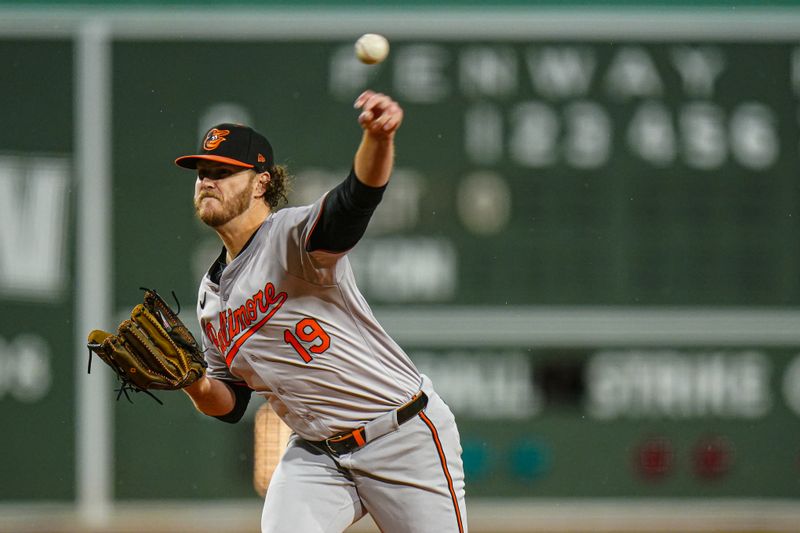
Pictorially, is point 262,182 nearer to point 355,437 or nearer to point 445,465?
point 355,437

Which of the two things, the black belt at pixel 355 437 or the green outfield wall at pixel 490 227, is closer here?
the black belt at pixel 355 437

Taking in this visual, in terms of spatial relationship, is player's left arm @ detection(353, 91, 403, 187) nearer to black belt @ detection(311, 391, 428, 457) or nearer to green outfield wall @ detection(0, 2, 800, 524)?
black belt @ detection(311, 391, 428, 457)

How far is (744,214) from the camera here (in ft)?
19.9

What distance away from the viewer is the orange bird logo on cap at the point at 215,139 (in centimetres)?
306

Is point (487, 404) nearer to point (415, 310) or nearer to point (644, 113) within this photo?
point (415, 310)

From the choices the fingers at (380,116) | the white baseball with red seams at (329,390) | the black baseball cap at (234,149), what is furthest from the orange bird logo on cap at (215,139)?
A: the fingers at (380,116)

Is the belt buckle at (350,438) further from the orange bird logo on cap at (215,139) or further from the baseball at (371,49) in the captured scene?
the baseball at (371,49)

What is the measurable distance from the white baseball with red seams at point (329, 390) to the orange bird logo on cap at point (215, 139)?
24 cm

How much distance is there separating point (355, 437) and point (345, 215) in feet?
2.39

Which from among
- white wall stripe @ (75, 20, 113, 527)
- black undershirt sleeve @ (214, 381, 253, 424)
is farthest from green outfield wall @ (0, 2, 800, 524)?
black undershirt sleeve @ (214, 381, 253, 424)

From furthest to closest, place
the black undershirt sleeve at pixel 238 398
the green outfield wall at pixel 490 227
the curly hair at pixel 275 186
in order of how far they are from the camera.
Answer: the green outfield wall at pixel 490 227 < the black undershirt sleeve at pixel 238 398 < the curly hair at pixel 275 186

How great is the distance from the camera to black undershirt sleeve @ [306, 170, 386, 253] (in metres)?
2.60

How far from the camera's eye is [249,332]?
306 cm

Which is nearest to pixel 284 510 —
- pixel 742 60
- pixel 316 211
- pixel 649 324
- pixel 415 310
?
pixel 316 211
